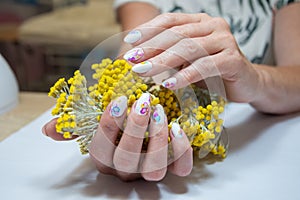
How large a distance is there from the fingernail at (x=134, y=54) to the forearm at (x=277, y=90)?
0.22 metres

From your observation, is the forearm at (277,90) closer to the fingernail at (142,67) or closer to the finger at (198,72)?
the finger at (198,72)

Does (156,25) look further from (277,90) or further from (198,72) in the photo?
(277,90)

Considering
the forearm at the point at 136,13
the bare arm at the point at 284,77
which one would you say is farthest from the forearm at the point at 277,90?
the forearm at the point at 136,13

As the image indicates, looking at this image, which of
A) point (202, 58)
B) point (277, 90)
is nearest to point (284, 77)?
point (277, 90)

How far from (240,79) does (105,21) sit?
119 cm

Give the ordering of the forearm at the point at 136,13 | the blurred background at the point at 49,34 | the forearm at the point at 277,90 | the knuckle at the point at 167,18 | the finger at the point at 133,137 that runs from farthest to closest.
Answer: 1. the blurred background at the point at 49,34
2. the forearm at the point at 136,13
3. the forearm at the point at 277,90
4. the knuckle at the point at 167,18
5. the finger at the point at 133,137

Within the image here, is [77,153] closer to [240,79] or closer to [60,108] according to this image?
[60,108]

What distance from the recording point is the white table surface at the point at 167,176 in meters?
0.50

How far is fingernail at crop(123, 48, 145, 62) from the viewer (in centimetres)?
52

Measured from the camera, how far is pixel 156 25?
56cm

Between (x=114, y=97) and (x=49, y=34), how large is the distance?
1.22 metres

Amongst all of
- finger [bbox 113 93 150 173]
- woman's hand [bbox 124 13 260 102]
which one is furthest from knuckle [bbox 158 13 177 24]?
finger [bbox 113 93 150 173]

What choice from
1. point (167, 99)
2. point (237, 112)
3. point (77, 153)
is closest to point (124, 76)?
point (167, 99)

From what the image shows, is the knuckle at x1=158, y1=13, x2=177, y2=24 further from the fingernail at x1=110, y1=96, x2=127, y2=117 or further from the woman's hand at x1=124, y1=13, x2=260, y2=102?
the fingernail at x1=110, y1=96, x2=127, y2=117
